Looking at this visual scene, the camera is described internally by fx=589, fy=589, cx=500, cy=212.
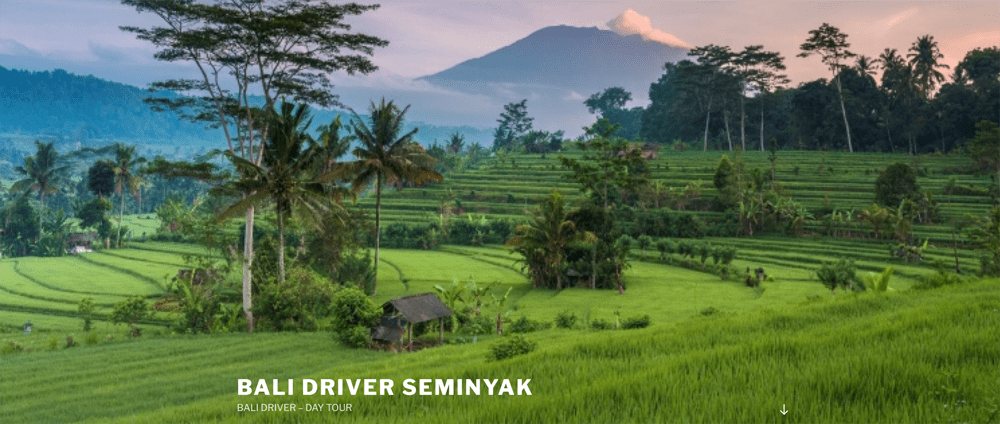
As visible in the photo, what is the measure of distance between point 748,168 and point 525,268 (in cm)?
2622

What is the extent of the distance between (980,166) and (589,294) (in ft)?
108

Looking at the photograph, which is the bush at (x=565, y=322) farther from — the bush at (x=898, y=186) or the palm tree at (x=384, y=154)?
the bush at (x=898, y=186)

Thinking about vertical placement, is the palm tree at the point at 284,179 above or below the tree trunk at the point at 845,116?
below

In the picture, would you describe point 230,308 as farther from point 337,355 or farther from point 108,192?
point 108,192

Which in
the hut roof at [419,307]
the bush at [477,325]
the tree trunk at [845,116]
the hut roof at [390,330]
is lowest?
the bush at [477,325]

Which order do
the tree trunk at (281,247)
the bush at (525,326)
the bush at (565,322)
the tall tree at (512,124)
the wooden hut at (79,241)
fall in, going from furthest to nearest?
1. the tall tree at (512,124)
2. the wooden hut at (79,241)
3. the tree trunk at (281,247)
4. the bush at (565,322)
5. the bush at (525,326)

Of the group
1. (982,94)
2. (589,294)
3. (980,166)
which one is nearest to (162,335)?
(589,294)

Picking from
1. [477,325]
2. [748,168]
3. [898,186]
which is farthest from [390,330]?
[748,168]

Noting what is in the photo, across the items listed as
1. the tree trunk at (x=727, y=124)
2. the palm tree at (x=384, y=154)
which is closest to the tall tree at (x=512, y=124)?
the tree trunk at (x=727, y=124)

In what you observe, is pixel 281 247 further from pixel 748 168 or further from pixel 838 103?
pixel 838 103

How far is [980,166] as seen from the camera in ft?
130

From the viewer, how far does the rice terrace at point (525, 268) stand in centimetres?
404

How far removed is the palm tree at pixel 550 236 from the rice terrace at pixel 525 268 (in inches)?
7.0

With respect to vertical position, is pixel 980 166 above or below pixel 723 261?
above
